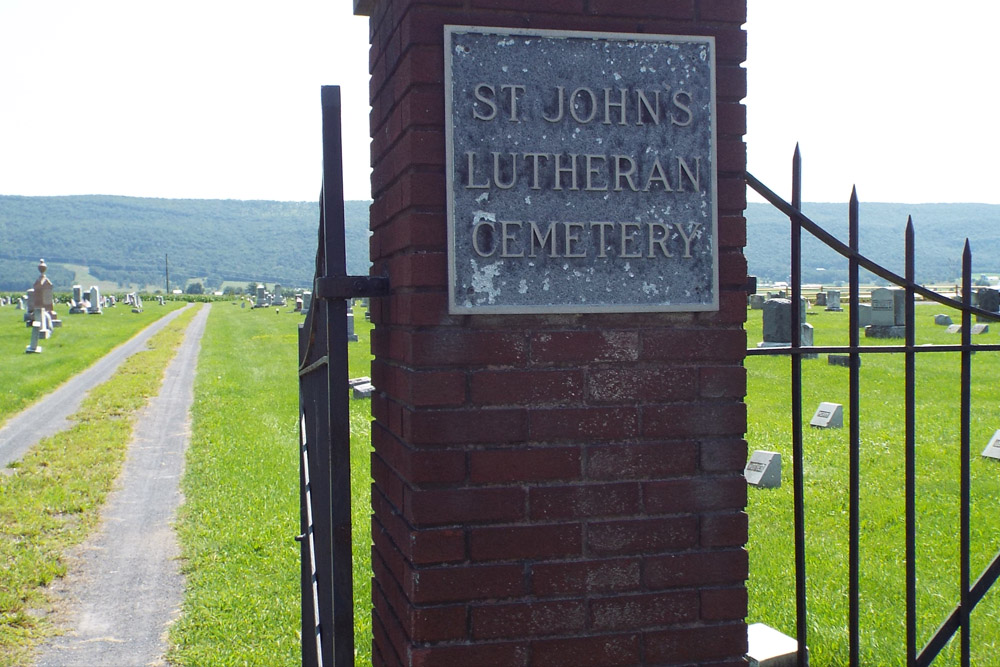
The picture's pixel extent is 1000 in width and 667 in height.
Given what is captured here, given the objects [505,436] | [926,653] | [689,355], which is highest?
[689,355]

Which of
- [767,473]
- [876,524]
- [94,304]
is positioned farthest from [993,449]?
[94,304]

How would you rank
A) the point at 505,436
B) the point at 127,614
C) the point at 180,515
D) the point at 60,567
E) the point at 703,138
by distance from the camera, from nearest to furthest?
the point at 505,436 → the point at 703,138 → the point at 127,614 → the point at 60,567 → the point at 180,515

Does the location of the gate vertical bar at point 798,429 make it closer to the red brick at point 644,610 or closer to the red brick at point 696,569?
the red brick at point 696,569

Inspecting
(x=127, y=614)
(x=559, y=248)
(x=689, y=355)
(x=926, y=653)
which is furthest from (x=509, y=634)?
(x=127, y=614)

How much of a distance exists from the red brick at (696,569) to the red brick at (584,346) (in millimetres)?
510

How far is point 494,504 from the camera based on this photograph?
Answer: 2.00 m

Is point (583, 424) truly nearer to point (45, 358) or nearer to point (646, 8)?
point (646, 8)

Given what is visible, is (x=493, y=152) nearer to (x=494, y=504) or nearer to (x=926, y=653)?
(x=494, y=504)

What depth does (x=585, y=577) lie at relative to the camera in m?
2.04

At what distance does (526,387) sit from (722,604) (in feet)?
2.47

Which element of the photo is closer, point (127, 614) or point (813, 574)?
point (127, 614)

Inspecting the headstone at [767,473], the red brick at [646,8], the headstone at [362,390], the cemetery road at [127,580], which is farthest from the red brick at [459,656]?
the headstone at [362,390]

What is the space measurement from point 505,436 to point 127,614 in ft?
13.1

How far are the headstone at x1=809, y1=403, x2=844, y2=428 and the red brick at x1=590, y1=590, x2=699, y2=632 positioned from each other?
8832mm
